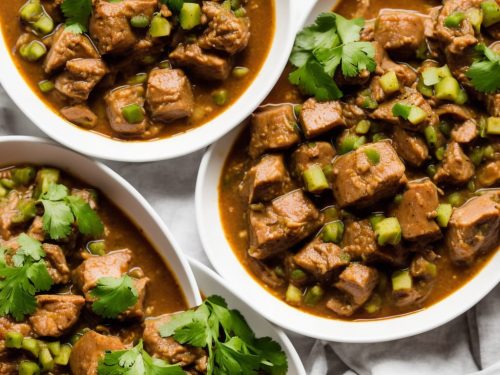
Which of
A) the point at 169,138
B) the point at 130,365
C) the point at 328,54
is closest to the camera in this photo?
the point at 130,365

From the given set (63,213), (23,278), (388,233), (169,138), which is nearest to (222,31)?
(169,138)

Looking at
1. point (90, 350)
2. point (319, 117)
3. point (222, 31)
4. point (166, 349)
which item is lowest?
point (166, 349)

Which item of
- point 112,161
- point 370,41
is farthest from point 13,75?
point 370,41

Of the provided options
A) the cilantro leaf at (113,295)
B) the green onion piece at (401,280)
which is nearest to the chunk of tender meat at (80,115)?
the cilantro leaf at (113,295)

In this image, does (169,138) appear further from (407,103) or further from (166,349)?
(407,103)

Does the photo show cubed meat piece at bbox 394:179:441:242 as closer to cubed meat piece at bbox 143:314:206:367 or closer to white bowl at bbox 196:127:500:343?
white bowl at bbox 196:127:500:343

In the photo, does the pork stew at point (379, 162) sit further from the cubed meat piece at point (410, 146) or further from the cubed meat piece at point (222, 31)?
the cubed meat piece at point (222, 31)

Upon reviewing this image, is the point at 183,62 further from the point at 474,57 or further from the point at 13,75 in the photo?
the point at 474,57
